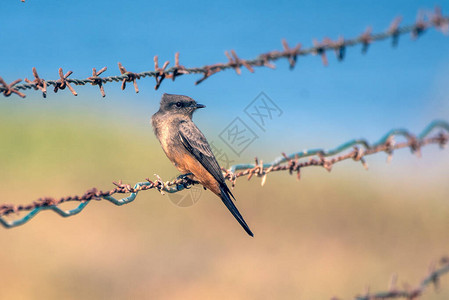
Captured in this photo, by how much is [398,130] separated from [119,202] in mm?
2286

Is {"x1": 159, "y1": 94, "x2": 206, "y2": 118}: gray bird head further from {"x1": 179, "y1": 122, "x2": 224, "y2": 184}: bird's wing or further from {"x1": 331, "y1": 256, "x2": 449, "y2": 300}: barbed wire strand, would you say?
{"x1": 331, "y1": 256, "x2": 449, "y2": 300}: barbed wire strand

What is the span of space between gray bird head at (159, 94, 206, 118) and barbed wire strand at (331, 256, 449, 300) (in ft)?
18.1

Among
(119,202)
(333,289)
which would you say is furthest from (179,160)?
(333,289)

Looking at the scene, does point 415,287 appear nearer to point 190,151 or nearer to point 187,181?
point 190,151

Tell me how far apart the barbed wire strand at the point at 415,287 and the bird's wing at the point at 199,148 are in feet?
14.7

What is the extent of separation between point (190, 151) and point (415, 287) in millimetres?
4943

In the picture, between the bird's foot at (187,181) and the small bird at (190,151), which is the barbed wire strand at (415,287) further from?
the bird's foot at (187,181)

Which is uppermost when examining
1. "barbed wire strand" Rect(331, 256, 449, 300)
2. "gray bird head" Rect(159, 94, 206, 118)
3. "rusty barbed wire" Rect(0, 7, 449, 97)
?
"gray bird head" Rect(159, 94, 206, 118)

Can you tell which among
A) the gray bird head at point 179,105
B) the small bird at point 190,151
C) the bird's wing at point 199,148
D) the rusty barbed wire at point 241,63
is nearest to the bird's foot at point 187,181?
the small bird at point 190,151

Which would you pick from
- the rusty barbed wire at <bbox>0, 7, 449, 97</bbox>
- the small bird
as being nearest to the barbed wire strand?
the rusty barbed wire at <bbox>0, 7, 449, 97</bbox>

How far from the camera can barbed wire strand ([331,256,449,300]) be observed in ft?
7.91

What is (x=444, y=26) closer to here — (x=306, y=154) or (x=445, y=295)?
(x=306, y=154)

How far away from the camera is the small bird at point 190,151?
22.8 ft

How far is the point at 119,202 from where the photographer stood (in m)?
3.95
